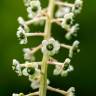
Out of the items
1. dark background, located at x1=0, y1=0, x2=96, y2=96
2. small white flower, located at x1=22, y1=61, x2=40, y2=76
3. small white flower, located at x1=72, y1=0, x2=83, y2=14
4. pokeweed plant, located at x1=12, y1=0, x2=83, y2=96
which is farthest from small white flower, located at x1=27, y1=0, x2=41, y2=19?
dark background, located at x1=0, y1=0, x2=96, y2=96

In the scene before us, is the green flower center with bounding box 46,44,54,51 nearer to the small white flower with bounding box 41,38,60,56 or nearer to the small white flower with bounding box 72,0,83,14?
the small white flower with bounding box 41,38,60,56

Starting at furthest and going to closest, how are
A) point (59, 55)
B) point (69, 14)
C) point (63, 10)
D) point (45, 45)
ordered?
1. point (59, 55)
2. point (63, 10)
3. point (69, 14)
4. point (45, 45)

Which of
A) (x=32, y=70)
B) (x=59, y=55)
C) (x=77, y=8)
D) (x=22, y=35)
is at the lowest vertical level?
(x=32, y=70)

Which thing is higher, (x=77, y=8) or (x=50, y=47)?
(x=77, y=8)

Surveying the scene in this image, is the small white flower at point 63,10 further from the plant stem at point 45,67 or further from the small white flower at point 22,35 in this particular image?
the small white flower at point 22,35

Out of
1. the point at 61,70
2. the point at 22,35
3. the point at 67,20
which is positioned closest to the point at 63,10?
the point at 67,20

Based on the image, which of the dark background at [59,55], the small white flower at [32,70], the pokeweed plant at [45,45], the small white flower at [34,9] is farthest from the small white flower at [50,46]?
the dark background at [59,55]

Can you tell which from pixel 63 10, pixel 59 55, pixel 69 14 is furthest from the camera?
pixel 59 55

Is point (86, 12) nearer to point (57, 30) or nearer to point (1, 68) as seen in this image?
point (57, 30)

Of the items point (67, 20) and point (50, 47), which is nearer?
point (50, 47)

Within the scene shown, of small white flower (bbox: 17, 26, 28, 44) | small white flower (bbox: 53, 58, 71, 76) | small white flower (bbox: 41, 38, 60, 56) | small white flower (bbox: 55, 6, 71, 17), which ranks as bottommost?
small white flower (bbox: 53, 58, 71, 76)

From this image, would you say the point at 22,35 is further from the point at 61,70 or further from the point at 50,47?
the point at 61,70
